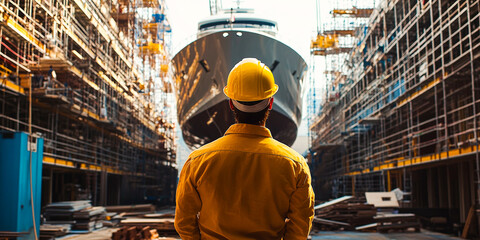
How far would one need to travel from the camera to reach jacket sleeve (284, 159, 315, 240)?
1795 millimetres

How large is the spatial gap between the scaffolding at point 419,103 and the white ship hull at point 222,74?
3.89 m

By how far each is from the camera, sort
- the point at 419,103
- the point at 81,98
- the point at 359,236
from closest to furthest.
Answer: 1. the point at 359,236
2. the point at 419,103
3. the point at 81,98

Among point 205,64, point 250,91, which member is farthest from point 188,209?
point 205,64

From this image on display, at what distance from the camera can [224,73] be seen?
1502 cm

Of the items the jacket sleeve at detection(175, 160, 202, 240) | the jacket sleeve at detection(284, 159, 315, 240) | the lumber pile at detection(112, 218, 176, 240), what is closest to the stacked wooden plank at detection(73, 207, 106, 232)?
the lumber pile at detection(112, 218, 176, 240)

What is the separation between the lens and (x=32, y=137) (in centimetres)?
852

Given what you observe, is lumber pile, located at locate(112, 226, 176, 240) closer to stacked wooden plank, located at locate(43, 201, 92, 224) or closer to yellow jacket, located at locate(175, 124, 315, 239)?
stacked wooden plank, located at locate(43, 201, 92, 224)

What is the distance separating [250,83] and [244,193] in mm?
450

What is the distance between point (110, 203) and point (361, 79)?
14.5 meters

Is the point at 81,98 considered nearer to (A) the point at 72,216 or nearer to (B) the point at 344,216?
(A) the point at 72,216

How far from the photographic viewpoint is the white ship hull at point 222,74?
1495cm

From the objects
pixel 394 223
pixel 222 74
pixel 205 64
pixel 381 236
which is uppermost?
pixel 205 64

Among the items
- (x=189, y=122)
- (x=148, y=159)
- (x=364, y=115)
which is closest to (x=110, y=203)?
(x=148, y=159)

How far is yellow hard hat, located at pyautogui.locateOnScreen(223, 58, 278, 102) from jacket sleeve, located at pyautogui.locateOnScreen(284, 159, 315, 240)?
0.36 m
